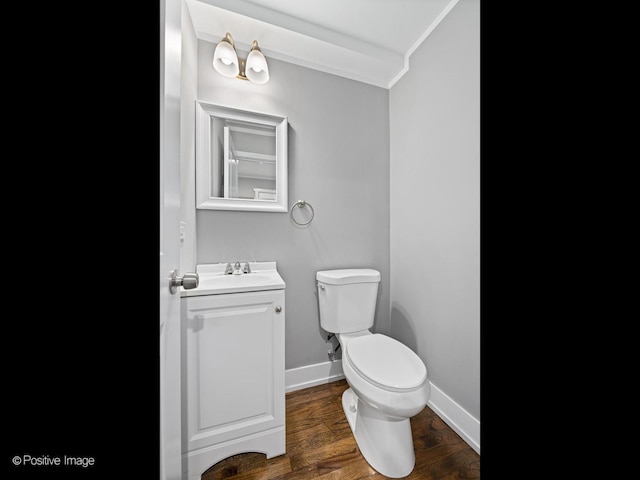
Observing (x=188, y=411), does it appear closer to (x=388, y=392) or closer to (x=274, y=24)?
(x=388, y=392)

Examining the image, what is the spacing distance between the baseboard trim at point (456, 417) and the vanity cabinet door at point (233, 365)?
864mm

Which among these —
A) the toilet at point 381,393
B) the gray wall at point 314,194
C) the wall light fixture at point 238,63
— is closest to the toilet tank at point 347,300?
the toilet at point 381,393

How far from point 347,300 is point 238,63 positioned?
5.07 feet

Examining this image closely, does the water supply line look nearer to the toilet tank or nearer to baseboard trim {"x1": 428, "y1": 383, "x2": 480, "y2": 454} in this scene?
the toilet tank

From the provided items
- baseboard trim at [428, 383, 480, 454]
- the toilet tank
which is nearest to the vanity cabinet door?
→ the toilet tank

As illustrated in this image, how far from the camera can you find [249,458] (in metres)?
1.07

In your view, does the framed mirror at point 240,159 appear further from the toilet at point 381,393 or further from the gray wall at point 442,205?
the gray wall at point 442,205

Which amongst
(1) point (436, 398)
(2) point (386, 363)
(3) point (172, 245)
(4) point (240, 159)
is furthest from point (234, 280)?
(1) point (436, 398)

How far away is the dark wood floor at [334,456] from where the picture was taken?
0.99 m

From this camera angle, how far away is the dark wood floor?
0.99 metres

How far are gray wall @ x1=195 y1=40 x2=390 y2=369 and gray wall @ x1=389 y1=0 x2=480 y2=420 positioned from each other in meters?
0.15
